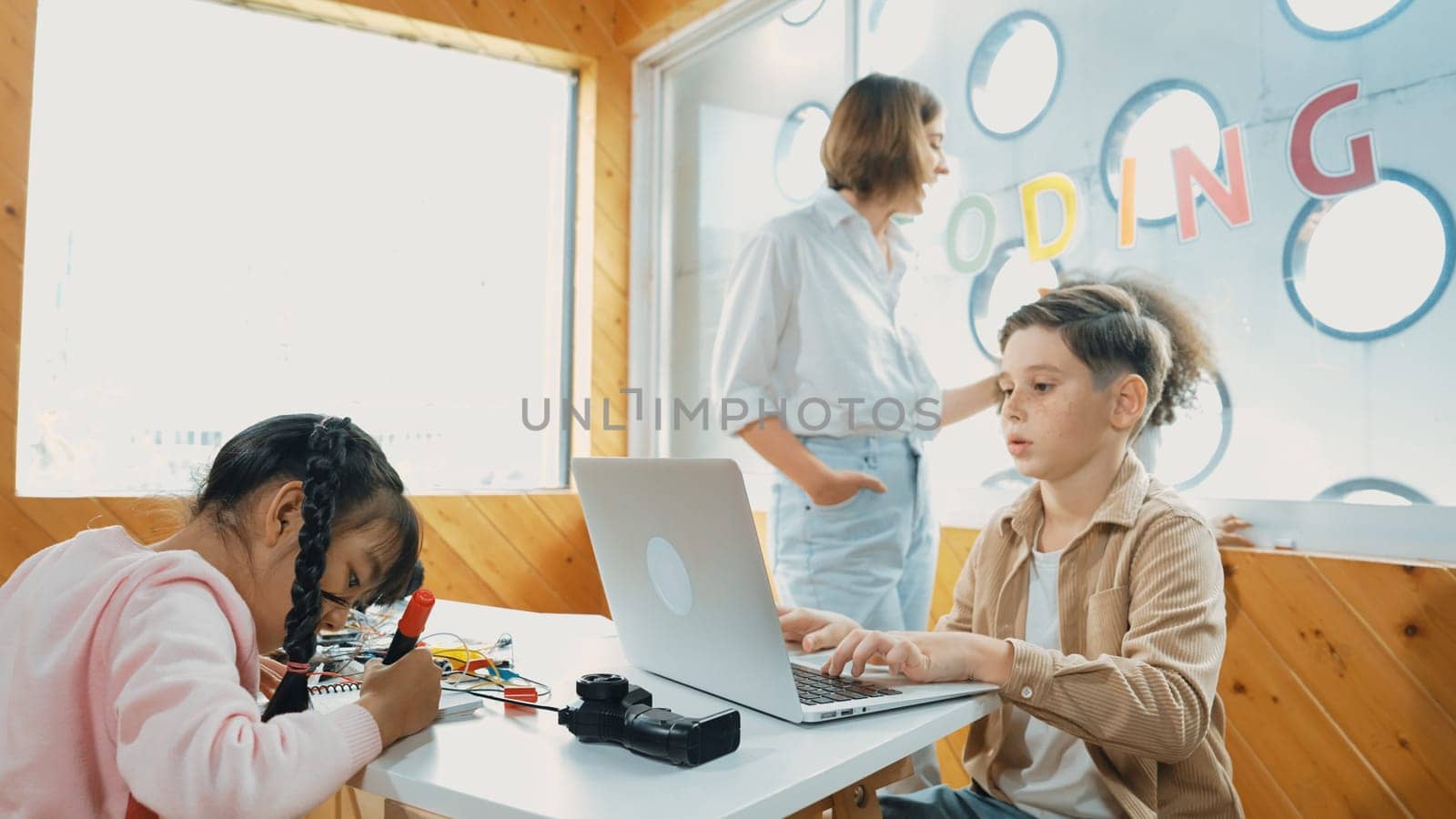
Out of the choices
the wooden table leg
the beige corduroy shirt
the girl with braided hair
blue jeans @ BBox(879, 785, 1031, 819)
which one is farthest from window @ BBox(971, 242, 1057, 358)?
the girl with braided hair

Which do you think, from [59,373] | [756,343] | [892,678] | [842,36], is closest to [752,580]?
[892,678]

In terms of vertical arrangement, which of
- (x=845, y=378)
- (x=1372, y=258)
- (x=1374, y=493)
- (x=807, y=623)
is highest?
(x=1372, y=258)

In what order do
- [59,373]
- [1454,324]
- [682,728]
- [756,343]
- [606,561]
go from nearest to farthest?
[682,728]
[606,561]
[1454,324]
[756,343]
[59,373]

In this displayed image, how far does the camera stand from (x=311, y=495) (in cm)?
101

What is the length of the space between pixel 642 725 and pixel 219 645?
1.17 feet

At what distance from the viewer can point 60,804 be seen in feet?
2.97

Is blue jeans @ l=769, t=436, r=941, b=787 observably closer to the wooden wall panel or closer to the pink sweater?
the wooden wall panel

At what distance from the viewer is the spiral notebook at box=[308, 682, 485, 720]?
1.07 m

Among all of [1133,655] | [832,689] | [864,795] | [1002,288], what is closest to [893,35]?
[1002,288]

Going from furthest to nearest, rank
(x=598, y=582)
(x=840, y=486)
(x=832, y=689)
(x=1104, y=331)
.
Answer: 1. (x=598, y=582)
2. (x=840, y=486)
3. (x=1104, y=331)
4. (x=832, y=689)

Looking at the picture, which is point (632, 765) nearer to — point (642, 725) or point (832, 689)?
point (642, 725)

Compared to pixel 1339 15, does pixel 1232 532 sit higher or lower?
lower

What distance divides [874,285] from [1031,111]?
641 mm

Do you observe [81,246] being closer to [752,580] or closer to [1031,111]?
[1031,111]
